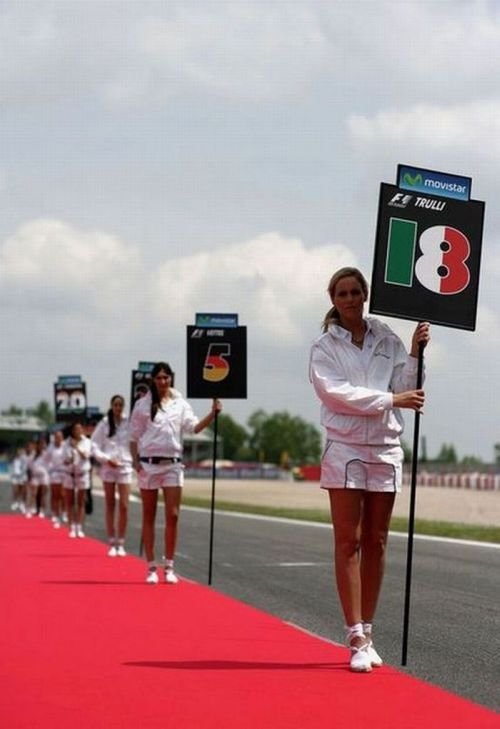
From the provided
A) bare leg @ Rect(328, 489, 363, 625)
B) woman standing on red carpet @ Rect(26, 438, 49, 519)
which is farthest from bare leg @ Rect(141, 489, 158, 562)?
woman standing on red carpet @ Rect(26, 438, 49, 519)

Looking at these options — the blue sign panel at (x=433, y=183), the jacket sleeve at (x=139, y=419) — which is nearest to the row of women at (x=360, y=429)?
the blue sign panel at (x=433, y=183)

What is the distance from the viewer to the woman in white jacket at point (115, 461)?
19.2m

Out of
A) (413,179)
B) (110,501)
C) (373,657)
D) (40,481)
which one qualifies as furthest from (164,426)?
(40,481)

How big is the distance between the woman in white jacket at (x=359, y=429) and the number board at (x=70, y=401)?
21688 mm

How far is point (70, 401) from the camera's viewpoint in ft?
98.2

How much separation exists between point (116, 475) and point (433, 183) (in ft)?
36.7

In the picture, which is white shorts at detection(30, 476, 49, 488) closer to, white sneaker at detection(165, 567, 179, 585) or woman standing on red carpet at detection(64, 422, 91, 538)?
woman standing on red carpet at detection(64, 422, 91, 538)

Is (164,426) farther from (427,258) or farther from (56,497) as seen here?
(56,497)

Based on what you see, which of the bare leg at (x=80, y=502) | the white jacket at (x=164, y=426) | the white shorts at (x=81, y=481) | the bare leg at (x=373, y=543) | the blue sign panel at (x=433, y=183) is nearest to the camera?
the bare leg at (x=373, y=543)

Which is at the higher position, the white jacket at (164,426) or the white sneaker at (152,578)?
the white jacket at (164,426)

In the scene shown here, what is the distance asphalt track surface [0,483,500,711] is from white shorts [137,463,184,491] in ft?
3.70

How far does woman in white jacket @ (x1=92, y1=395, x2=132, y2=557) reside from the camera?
755 inches

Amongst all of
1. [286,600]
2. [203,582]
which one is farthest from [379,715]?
[203,582]

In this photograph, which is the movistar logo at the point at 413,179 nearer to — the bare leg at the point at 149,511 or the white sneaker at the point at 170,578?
the white sneaker at the point at 170,578
